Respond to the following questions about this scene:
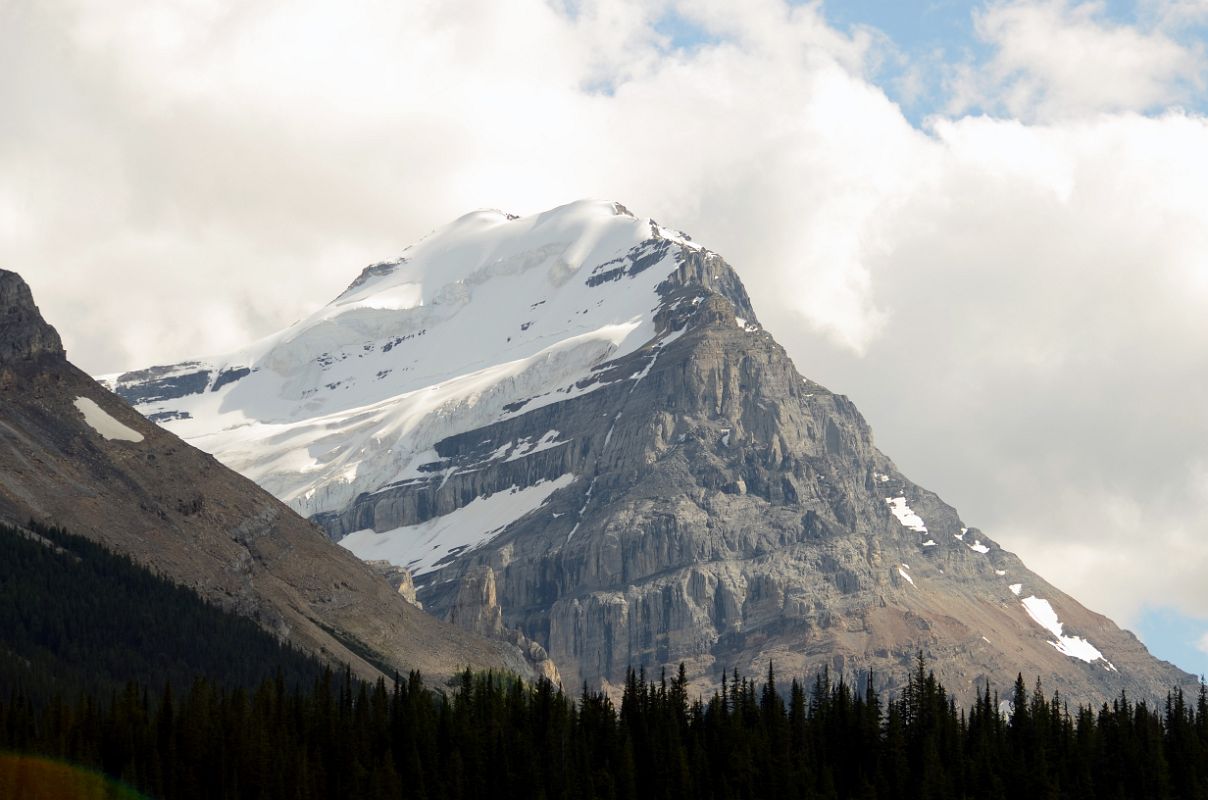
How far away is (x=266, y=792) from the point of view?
19900 centimetres

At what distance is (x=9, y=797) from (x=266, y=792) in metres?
23.4

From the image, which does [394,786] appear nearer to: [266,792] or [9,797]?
[266,792]

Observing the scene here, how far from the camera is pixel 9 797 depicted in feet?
641

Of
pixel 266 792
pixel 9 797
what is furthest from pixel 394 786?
pixel 9 797

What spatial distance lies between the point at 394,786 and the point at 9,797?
1389 inches

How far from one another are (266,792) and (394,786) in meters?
11.9

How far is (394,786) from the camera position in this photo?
656ft
